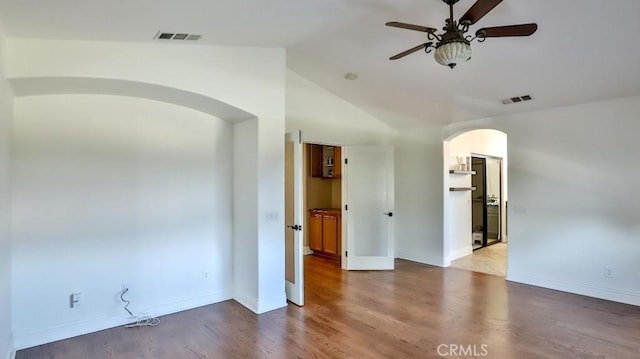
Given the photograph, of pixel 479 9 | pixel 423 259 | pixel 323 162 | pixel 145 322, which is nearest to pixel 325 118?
pixel 323 162

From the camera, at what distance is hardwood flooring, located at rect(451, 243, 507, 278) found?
576 cm

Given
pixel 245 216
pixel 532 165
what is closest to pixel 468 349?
pixel 245 216

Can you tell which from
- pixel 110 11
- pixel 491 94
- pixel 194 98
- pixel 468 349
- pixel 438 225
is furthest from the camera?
pixel 438 225

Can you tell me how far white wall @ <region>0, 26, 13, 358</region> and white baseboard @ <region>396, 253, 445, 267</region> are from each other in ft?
18.3

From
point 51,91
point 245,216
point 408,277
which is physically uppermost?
point 51,91

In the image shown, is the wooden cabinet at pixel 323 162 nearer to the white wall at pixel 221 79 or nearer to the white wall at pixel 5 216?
the white wall at pixel 221 79

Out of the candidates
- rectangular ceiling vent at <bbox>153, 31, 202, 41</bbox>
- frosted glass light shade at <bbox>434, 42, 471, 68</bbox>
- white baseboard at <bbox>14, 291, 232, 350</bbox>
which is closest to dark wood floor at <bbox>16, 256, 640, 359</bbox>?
white baseboard at <bbox>14, 291, 232, 350</bbox>

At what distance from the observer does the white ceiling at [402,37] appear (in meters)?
2.68

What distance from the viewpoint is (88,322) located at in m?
3.41

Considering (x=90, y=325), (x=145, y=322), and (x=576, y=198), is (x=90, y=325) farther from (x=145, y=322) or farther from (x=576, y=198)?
(x=576, y=198)

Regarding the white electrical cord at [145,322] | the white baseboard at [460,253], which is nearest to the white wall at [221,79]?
the white electrical cord at [145,322]

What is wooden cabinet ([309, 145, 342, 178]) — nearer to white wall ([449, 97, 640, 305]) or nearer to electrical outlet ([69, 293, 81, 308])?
white wall ([449, 97, 640, 305])

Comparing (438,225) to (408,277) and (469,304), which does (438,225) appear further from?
(469,304)

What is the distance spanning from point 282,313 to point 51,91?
10.4 feet
